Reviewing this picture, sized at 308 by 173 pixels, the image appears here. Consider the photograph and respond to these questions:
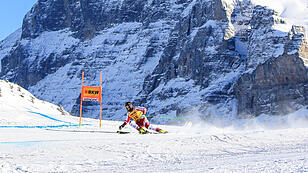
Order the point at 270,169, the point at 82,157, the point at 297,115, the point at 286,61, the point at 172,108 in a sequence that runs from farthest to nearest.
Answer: the point at 172,108, the point at 286,61, the point at 297,115, the point at 82,157, the point at 270,169

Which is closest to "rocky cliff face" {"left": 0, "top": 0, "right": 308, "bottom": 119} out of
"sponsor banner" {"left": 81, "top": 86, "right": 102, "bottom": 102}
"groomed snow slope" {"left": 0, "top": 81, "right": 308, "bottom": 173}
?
"sponsor banner" {"left": 81, "top": 86, "right": 102, "bottom": 102}

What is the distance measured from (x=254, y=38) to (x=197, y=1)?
46.9m

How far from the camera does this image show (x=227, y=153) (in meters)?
11.2

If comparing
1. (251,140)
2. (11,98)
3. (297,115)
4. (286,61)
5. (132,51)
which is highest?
(132,51)

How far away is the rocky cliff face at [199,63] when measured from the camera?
94.4 metres

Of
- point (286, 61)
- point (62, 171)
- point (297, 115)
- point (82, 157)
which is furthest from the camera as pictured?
point (286, 61)

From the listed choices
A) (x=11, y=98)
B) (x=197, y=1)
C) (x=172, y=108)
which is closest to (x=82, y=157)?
(x=11, y=98)

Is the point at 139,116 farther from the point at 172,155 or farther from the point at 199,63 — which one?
the point at 199,63

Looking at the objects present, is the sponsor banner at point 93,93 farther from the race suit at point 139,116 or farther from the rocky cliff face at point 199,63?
the rocky cliff face at point 199,63

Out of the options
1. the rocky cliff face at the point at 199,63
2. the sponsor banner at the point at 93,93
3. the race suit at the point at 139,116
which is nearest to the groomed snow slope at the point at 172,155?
the race suit at the point at 139,116

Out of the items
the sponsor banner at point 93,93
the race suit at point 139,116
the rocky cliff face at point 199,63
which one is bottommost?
the race suit at point 139,116

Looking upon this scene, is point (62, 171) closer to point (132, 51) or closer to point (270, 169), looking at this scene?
point (270, 169)

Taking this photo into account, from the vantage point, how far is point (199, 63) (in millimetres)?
129375

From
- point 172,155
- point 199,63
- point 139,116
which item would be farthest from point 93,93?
point 199,63
